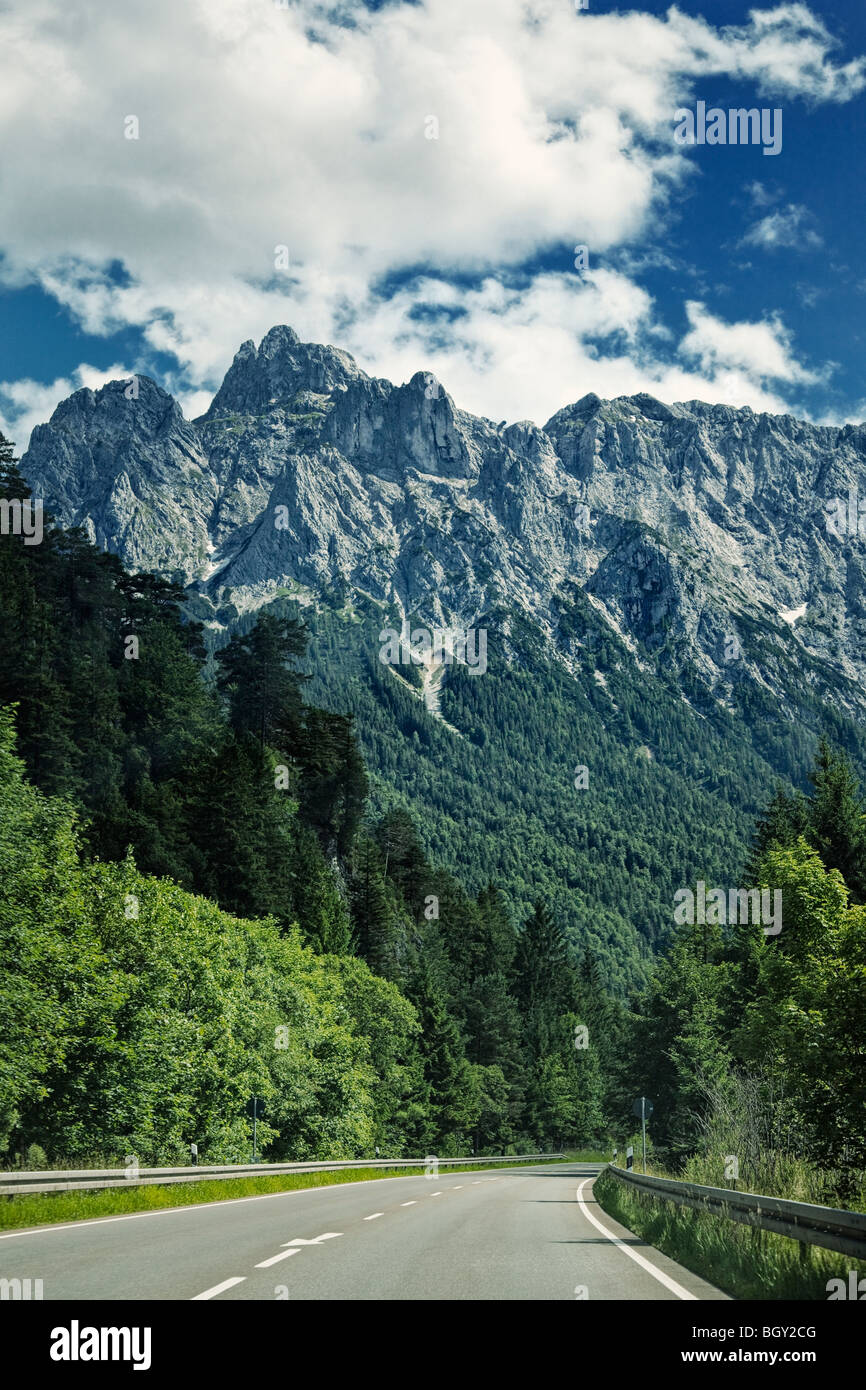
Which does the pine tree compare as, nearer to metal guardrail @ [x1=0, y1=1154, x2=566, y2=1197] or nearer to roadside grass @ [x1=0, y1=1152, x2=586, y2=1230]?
metal guardrail @ [x1=0, y1=1154, x2=566, y2=1197]

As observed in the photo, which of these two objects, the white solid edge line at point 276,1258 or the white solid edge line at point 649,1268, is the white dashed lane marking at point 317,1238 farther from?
the white solid edge line at point 649,1268

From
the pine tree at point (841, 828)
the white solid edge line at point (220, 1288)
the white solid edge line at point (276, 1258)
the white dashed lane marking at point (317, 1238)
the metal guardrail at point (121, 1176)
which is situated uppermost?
the pine tree at point (841, 828)

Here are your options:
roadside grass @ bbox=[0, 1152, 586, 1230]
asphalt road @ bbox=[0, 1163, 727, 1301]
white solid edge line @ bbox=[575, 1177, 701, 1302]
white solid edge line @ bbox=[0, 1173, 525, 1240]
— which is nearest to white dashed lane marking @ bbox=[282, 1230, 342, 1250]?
asphalt road @ bbox=[0, 1163, 727, 1301]

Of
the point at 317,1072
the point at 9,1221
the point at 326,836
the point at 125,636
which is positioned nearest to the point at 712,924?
the point at 326,836

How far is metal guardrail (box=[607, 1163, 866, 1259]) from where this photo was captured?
9320 millimetres

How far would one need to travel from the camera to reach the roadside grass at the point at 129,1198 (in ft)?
58.5

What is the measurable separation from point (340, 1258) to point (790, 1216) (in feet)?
16.4

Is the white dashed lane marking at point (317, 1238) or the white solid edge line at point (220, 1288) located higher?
the white solid edge line at point (220, 1288)

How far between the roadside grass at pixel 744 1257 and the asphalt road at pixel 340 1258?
0.29 m

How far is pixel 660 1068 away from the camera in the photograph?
2559 inches

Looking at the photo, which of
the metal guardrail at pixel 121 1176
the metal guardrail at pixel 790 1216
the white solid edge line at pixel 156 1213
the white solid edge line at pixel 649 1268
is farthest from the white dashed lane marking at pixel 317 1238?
the metal guardrail at pixel 121 1176

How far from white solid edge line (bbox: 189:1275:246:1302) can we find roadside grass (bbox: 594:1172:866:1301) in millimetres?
4581

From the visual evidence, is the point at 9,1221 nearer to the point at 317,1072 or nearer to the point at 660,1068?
the point at 317,1072

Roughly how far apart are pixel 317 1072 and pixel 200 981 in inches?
504
